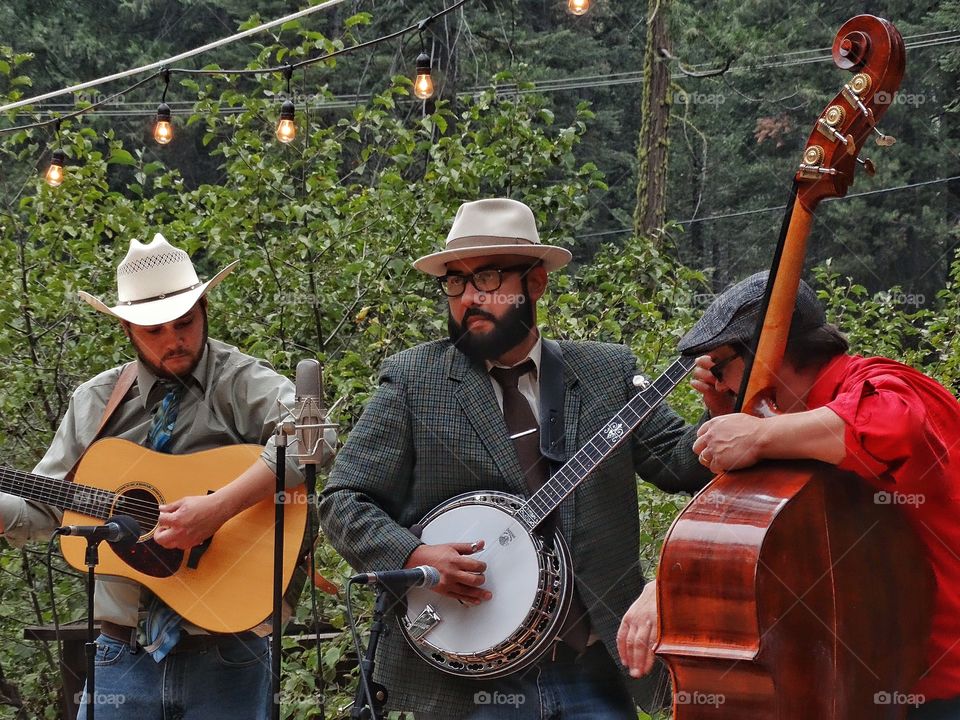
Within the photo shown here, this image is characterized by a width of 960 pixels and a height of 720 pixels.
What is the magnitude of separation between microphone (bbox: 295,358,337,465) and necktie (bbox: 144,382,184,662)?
0.83m

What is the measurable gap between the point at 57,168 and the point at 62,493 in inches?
118

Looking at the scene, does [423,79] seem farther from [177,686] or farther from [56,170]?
[177,686]

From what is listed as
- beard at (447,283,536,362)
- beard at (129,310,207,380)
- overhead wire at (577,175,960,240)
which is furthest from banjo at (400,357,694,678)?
overhead wire at (577,175,960,240)

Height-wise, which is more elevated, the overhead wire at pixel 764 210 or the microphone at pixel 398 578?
the microphone at pixel 398 578

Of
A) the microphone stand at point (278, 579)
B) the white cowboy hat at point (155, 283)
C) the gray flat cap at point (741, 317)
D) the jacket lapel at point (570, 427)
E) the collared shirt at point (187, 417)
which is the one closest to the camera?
the gray flat cap at point (741, 317)

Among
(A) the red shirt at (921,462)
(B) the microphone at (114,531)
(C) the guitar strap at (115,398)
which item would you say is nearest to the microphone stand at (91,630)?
(B) the microphone at (114,531)

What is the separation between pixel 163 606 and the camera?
11.8 feet

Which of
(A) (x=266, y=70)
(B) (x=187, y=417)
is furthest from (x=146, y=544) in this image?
(A) (x=266, y=70)

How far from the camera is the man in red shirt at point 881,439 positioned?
2.41 metres

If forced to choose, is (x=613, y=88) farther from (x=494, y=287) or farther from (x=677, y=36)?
(x=494, y=287)

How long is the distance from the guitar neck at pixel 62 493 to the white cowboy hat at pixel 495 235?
50.7 inches

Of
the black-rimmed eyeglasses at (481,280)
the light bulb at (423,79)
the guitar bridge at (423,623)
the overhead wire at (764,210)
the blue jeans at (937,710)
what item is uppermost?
the light bulb at (423,79)

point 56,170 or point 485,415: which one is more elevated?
point 56,170

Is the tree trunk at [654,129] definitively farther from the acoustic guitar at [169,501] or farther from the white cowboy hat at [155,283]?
the acoustic guitar at [169,501]
